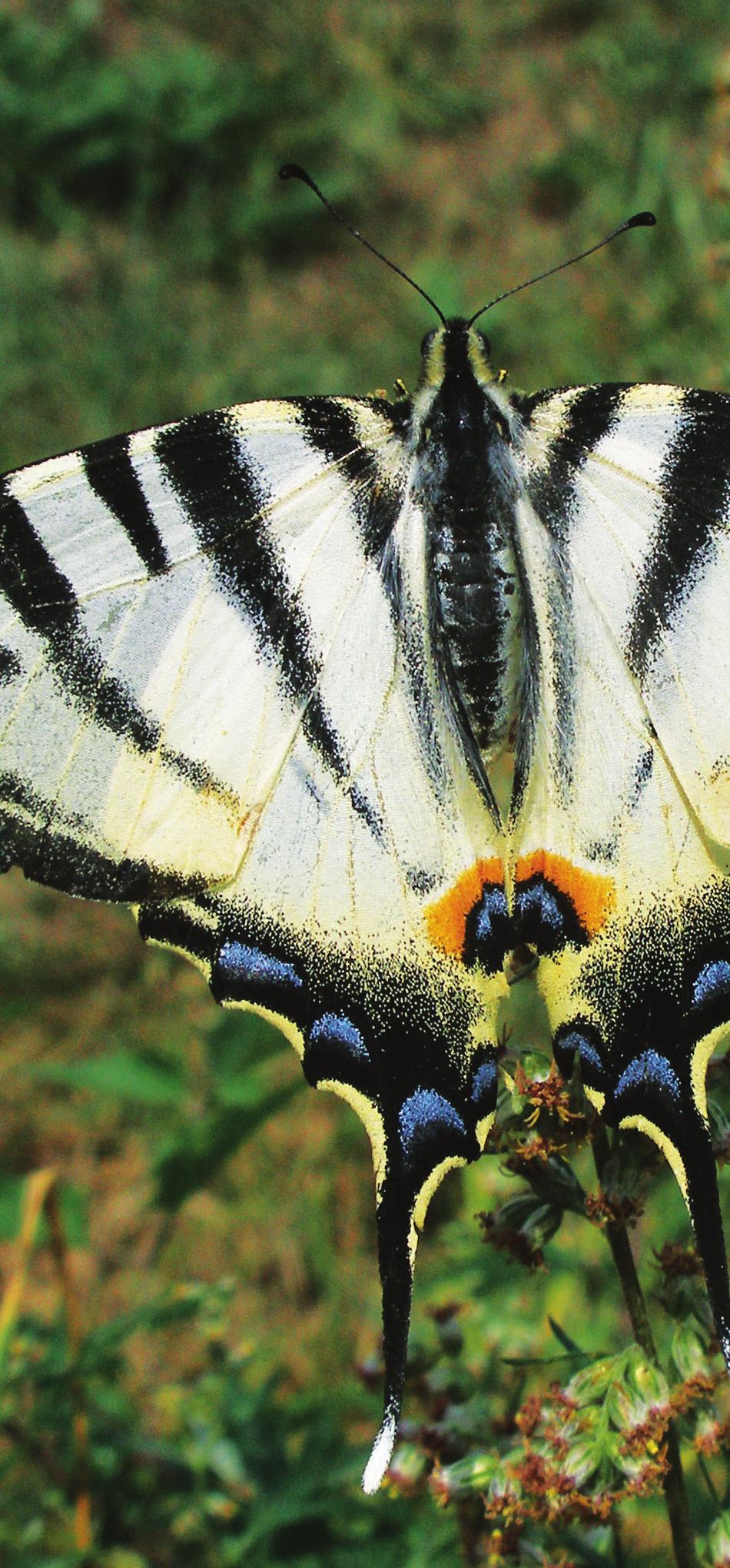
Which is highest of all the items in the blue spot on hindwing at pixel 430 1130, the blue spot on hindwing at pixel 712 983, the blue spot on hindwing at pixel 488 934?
the blue spot on hindwing at pixel 712 983

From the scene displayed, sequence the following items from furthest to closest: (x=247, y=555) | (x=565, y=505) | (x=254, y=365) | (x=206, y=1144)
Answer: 1. (x=254, y=365)
2. (x=206, y=1144)
3. (x=565, y=505)
4. (x=247, y=555)

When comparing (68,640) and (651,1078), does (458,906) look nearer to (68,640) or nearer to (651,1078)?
(651,1078)

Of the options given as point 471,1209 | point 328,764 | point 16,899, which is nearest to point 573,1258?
point 471,1209

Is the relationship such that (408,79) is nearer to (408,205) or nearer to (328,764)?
(408,205)

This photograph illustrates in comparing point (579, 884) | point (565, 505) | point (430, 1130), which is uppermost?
point (565, 505)

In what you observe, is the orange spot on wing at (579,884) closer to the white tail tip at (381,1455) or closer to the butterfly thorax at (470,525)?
the butterfly thorax at (470,525)

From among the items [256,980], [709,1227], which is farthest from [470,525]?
[709,1227]

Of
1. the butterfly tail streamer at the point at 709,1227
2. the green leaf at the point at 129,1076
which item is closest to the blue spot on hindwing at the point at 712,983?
the butterfly tail streamer at the point at 709,1227
